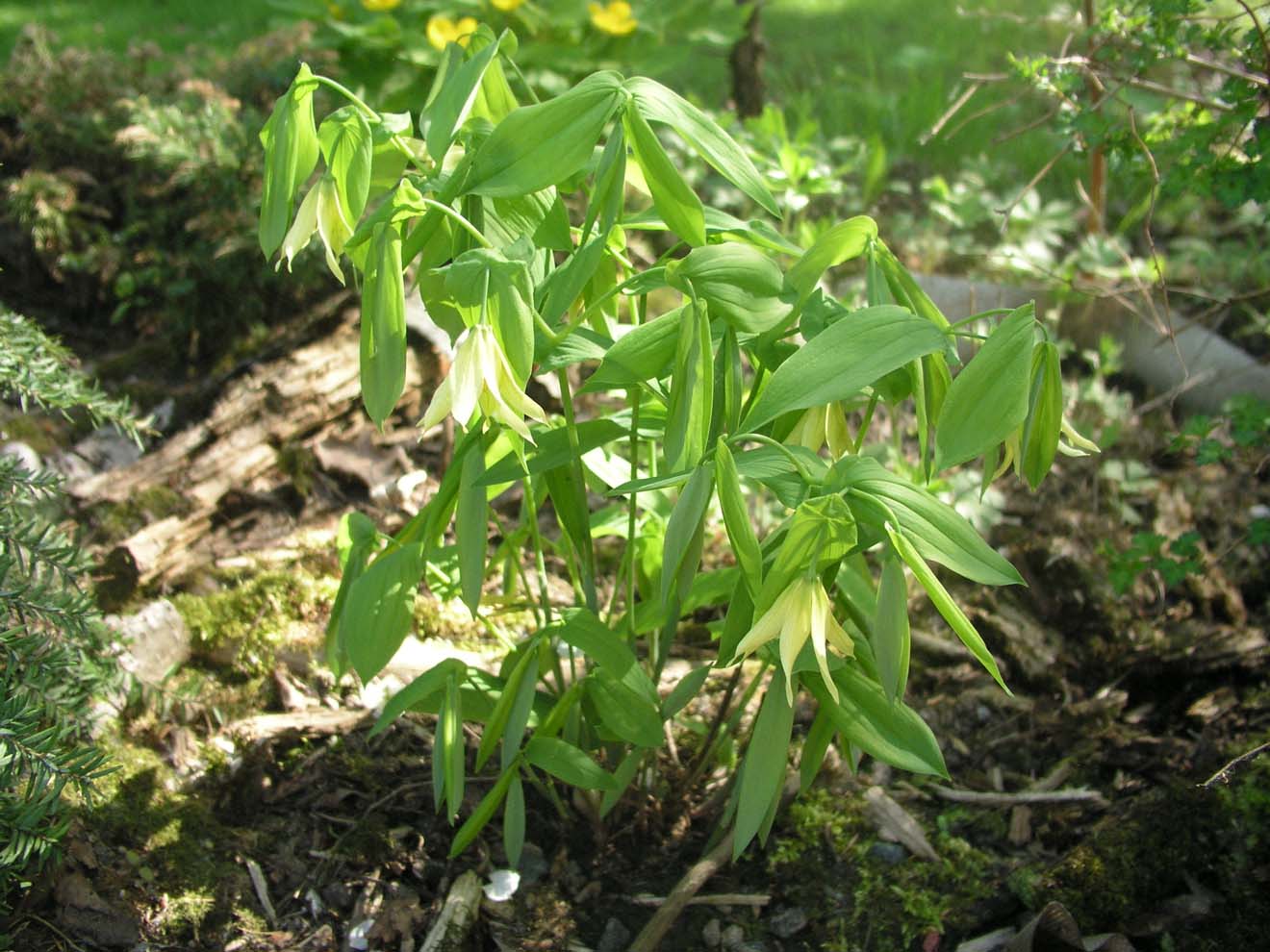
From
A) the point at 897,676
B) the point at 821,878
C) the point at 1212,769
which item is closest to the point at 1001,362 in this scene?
the point at 897,676

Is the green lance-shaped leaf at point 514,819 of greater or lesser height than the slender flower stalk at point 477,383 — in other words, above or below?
below

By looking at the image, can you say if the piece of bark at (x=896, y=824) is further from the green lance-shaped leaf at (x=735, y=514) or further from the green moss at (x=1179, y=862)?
the green lance-shaped leaf at (x=735, y=514)

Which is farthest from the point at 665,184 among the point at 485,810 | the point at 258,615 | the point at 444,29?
the point at 444,29

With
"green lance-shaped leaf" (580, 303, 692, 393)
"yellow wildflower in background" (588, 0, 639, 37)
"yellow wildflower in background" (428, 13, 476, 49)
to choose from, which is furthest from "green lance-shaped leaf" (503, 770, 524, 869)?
"yellow wildflower in background" (588, 0, 639, 37)

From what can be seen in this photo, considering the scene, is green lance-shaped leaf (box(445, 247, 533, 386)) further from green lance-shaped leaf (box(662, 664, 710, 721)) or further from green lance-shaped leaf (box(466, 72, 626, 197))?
green lance-shaped leaf (box(662, 664, 710, 721))

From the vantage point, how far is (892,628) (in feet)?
3.64

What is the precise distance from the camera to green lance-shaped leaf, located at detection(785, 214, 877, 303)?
1.21 meters

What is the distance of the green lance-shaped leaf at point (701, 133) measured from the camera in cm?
114

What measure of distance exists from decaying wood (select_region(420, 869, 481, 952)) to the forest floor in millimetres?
11

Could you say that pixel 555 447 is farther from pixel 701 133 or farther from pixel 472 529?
pixel 701 133

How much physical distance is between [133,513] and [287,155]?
139cm

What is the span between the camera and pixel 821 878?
1.75 metres

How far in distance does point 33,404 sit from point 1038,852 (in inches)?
88.0

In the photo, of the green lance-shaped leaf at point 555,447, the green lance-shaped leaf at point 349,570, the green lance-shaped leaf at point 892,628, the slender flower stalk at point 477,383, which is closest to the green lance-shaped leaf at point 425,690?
the green lance-shaped leaf at point 349,570
